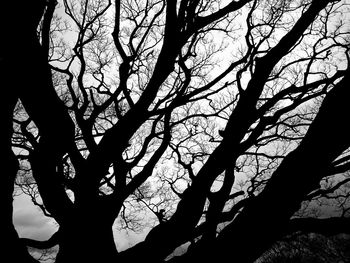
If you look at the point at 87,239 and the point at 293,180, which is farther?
the point at 87,239

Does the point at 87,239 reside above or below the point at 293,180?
above

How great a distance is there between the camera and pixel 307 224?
9.02ft

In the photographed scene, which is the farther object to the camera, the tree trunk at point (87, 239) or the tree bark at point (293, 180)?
the tree trunk at point (87, 239)

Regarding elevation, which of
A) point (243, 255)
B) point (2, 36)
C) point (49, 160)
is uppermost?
point (2, 36)

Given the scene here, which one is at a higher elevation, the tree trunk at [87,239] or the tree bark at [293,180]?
the tree trunk at [87,239]

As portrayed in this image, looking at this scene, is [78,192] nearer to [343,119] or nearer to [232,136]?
[232,136]

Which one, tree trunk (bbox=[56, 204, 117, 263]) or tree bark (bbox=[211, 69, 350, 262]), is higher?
tree trunk (bbox=[56, 204, 117, 263])

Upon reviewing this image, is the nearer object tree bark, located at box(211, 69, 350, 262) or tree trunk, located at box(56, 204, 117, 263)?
tree bark, located at box(211, 69, 350, 262)

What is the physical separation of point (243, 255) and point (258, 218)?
1.10 feet

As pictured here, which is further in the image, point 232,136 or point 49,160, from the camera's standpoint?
point 49,160

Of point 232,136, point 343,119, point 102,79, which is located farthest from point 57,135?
point 102,79

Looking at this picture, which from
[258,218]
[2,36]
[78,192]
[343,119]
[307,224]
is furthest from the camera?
[78,192]

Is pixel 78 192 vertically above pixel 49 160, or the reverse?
pixel 49 160

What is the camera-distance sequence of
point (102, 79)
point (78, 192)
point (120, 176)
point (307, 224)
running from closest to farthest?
point (307, 224), point (78, 192), point (120, 176), point (102, 79)
